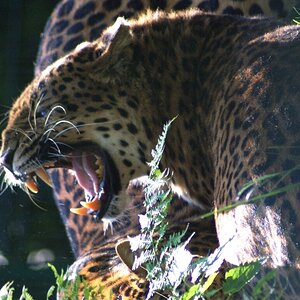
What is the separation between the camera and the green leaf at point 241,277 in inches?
132

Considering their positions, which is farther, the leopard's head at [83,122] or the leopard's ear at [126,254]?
the leopard's head at [83,122]

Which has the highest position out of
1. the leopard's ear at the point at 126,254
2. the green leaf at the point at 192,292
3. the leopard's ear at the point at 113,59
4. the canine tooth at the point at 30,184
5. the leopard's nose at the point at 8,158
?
the leopard's ear at the point at 113,59

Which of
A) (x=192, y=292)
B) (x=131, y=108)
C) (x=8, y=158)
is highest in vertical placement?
(x=131, y=108)

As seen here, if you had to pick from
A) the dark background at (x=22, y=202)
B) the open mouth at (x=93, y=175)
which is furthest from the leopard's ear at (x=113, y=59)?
the dark background at (x=22, y=202)

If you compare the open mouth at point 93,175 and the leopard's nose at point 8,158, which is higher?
the leopard's nose at point 8,158

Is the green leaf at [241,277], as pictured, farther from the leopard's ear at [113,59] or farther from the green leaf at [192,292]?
the leopard's ear at [113,59]

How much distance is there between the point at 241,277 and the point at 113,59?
1773 mm

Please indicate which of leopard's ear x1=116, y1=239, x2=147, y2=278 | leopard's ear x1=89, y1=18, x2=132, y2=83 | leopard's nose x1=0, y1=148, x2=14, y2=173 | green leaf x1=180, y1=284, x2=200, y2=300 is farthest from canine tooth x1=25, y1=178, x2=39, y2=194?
green leaf x1=180, y1=284, x2=200, y2=300

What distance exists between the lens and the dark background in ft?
23.9

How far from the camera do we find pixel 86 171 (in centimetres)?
509

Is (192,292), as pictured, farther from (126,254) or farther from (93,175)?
(93,175)

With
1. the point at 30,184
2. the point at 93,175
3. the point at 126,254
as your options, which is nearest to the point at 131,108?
the point at 93,175

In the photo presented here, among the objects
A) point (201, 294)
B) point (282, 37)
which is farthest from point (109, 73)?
point (201, 294)

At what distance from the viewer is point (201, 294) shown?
3449 mm
